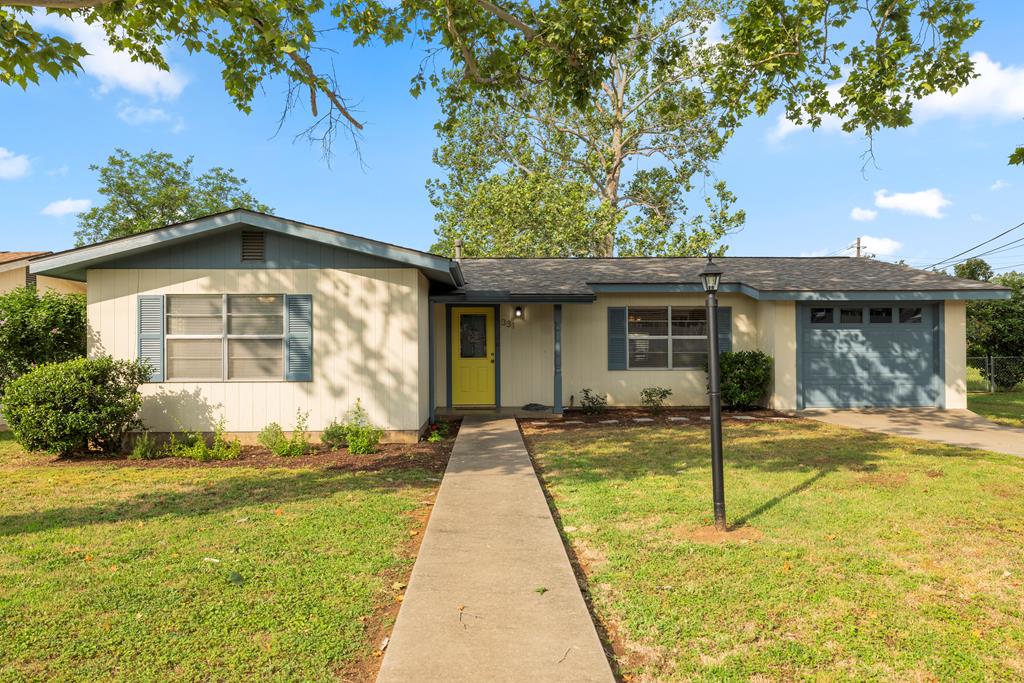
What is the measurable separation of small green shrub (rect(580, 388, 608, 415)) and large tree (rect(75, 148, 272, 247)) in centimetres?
2821

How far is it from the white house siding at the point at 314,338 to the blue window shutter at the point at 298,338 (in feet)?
0.28

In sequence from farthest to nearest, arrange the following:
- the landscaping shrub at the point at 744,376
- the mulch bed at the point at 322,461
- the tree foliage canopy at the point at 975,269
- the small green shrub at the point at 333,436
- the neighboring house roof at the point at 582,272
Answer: the tree foliage canopy at the point at 975,269 → the landscaping shrub at the point at 744,376 → the small green shrub at the point at 333,436 → the neighboring house roof at the point at 582,272 → the mulch bed at the point at 322,461

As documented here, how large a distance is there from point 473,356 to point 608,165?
18.5 m

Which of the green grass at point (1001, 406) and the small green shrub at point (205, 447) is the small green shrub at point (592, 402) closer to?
the small green shrub at point (205, 447)

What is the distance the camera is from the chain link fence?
16.0 meters

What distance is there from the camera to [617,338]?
12.8 meters

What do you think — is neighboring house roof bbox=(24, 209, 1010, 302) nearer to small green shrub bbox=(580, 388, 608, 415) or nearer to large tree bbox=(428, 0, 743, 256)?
small green shrub bbox=(580, 388, 608, 415)

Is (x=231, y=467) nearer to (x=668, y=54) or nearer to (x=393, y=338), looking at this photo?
(x=393, y=338)

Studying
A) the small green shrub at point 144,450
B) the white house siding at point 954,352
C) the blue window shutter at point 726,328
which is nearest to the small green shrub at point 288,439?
the small green shrub at point 144,450

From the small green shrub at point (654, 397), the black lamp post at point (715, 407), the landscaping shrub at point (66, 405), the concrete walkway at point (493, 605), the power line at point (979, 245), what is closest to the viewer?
the concrete walkway at point (493, 605)

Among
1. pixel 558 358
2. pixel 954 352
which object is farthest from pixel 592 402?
pixel 954 352

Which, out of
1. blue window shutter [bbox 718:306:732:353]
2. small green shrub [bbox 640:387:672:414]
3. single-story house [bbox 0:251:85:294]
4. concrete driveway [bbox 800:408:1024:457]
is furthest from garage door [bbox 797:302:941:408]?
single-story house [bbox 0:251:85:294]

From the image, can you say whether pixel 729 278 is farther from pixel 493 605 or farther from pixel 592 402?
pixel 493 605

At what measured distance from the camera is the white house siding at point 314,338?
Result: 8.60 m
